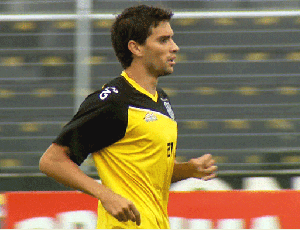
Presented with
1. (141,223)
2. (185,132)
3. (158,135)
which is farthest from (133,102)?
(185,132)

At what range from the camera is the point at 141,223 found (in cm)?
273

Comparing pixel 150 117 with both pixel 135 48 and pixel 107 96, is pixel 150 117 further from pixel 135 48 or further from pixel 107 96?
pixel 135 48

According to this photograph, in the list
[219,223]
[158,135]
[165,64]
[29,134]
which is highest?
[165,64]

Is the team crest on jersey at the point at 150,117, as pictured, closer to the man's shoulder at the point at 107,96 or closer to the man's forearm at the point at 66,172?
the man's shoulder at the point at 107,96

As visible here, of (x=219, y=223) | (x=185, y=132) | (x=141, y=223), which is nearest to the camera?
(x=141, y=223)

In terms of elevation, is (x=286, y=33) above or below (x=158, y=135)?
above

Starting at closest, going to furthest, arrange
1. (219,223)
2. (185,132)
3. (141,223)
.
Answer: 1. (141,223)
2. (219,223)
3. (185,132)

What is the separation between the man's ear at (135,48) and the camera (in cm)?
287

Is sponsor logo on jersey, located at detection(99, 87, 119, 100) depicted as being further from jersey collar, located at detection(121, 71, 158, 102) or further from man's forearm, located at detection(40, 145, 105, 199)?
man's forearm, located at detection(40, 145, 105, 199)

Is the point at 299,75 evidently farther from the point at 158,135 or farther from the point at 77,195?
the point at 158,135

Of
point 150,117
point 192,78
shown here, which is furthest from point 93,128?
point 192,78

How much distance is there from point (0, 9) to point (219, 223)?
2.42 meters

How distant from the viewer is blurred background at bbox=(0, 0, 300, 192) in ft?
17.1

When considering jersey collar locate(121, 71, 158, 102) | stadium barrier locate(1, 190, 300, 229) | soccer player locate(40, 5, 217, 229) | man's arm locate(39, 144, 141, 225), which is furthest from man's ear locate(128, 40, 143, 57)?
stadium barrier locate(1, 190, 300, 229)
